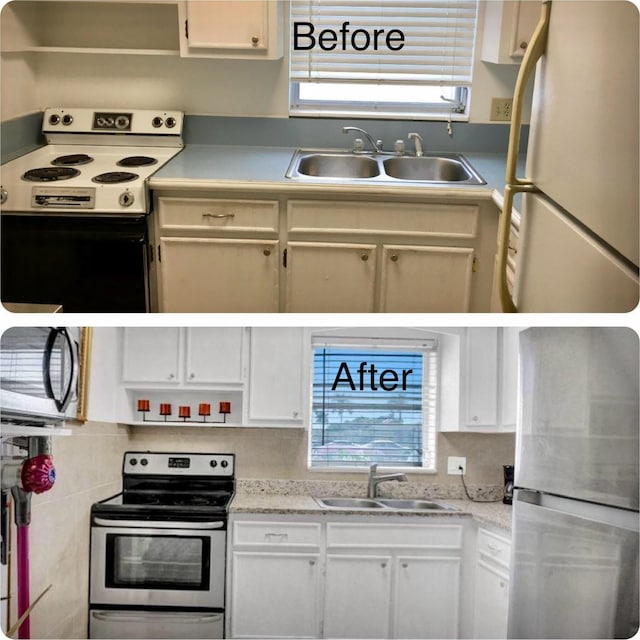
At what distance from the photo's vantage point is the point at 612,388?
1.08 meters

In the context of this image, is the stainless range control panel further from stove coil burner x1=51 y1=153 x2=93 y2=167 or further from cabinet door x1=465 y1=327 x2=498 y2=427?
stove coil burner x1=51 y1=153 x2=93 y2=167

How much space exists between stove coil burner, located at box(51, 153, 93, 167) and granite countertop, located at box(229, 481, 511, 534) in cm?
147

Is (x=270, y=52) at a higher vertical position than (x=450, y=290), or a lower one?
higher

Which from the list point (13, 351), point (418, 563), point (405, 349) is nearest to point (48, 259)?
point (13, 351)

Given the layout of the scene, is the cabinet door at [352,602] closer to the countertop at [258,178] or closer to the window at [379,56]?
the countertop at [258,178]

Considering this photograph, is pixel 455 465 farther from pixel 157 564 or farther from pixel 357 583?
pixel 157 564

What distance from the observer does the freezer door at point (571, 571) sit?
3.50 ft

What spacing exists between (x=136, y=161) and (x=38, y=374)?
1.36 metres

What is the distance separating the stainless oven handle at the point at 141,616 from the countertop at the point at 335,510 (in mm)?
180

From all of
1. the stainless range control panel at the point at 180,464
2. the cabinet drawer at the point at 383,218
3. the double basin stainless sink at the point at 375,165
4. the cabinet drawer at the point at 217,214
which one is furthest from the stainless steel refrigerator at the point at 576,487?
the double basin stainless sink at the point at 375,165

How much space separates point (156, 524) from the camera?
1444 mm

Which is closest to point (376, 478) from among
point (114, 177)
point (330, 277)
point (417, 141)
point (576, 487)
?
point (576, 487)

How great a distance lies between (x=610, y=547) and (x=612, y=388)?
0.73 feet

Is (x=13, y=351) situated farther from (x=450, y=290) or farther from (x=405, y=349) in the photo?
(x=450, y=290)
